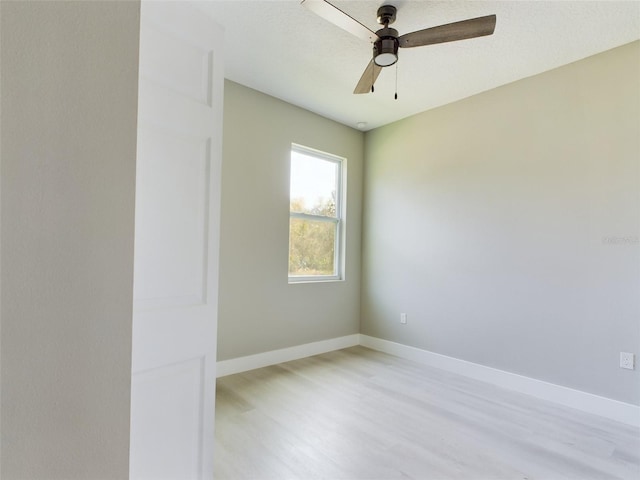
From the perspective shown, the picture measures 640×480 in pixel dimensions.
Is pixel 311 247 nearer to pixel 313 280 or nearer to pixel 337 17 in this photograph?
pixel 313 280

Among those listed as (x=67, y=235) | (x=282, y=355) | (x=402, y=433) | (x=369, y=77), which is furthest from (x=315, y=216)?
(x=67, y=235)

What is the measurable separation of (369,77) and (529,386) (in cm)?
280

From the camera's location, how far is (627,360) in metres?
2.37

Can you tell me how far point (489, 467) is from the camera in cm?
183

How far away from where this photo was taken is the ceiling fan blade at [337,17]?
5.77ft

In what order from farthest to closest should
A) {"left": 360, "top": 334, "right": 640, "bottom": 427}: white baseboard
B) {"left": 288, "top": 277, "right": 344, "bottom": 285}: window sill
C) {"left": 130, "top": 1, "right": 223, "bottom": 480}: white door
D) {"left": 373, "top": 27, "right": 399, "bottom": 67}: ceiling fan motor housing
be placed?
{"left": 288, "top": 277, "right": 344, "bottom": 285}: window sill
{"left": 360, "top": 334, "right": 640, "bottom": 427}: white baseboard
{"left": 373, "top": 27, "right": 399, "bottom": 67}: ceiling fan motor housing
{"left": 130, "top": 1, "right": 223, "bottom": 480}: white door

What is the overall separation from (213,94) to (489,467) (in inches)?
91.2

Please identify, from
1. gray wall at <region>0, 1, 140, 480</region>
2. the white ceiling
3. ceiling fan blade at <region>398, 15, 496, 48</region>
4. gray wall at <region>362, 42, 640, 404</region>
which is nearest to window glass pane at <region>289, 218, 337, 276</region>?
gray wall at <region>362, 42, 640, 404</region>

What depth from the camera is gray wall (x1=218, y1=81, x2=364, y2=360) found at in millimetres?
3127

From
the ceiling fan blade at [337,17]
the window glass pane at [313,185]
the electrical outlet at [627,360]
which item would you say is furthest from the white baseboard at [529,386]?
the ceiling fan blade at [337,17]

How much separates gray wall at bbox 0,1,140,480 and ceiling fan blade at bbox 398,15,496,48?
1744 mm

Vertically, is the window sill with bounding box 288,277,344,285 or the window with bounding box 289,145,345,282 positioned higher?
the window with bounding box 289,145,345,282

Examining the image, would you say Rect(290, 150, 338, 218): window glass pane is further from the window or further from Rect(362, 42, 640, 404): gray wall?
Rect(362, 42, 640, 404): gray wall

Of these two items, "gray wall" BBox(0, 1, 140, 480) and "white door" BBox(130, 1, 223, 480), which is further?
"white door" BBox(130, 1, 223, 480)
